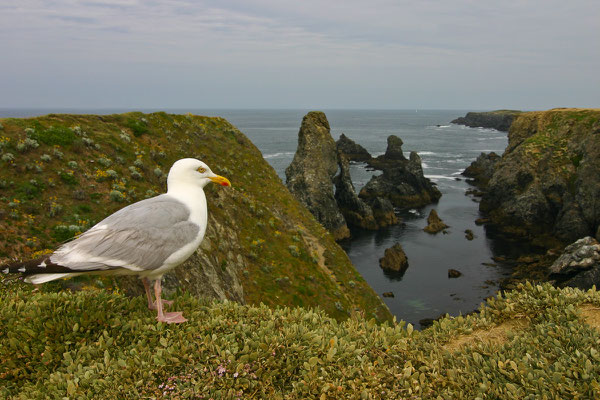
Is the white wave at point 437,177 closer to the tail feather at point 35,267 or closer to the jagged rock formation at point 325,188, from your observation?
the jagged rock formation at point 325,188

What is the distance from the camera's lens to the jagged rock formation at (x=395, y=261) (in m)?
53.4

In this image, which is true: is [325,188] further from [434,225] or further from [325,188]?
[434,225]

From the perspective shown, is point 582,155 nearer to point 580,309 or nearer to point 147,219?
point 580,309

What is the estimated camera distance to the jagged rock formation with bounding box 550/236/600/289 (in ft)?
132

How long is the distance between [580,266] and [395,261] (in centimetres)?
2165

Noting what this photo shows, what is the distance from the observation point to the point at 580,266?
4197 cm

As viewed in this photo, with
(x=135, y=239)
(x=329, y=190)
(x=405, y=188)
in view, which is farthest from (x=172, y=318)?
(x=405, y=188)

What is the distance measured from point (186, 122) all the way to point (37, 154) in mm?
17120

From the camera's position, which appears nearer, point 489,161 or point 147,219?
point 147,219

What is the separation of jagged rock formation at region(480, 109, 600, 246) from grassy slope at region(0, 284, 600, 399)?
64165mm

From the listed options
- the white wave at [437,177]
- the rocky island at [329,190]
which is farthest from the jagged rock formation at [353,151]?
the rocky island at [329,190]

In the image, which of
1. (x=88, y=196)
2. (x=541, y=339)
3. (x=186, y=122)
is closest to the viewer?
(x=541, y=339)

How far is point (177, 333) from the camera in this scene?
6.59m

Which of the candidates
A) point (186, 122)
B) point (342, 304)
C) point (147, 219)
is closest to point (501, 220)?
point (342, 304)
